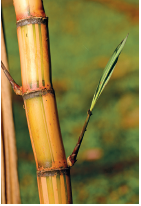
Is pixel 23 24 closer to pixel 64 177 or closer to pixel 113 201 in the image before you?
pixel 64 177

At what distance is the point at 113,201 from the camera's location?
0.56 metres

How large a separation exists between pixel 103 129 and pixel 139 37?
0.23 meters

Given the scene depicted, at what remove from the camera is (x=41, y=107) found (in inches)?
11.6

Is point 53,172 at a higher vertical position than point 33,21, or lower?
lower

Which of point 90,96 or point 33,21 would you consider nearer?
point 33,21

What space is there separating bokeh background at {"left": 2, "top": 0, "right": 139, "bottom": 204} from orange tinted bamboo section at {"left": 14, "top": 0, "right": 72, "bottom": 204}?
0.29 m

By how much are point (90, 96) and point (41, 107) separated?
313 mm

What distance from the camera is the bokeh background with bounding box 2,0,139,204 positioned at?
57 cm

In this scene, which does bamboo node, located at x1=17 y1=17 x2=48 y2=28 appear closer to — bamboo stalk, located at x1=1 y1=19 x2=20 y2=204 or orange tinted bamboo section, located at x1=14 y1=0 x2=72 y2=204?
orange tinted bamboo section, located at x1=14 y1=0 x2=72 y2=204

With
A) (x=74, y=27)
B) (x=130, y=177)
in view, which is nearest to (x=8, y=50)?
(x=74, y=27)

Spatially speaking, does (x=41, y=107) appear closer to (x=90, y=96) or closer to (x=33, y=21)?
(x=33, y=21)

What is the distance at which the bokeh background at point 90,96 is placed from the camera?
1.86ft

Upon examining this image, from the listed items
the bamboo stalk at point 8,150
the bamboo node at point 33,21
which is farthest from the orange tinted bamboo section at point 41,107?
the bamboo stalk at point 8,150

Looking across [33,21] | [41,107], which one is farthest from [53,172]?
[33,21]
